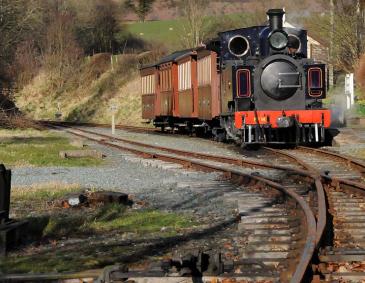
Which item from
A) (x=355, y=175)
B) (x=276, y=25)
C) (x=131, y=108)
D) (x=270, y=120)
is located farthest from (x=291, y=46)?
(x=131, y=108)

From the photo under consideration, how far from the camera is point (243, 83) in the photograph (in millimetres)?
18438

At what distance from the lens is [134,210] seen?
9438 mm

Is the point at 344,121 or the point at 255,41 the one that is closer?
the point at 255,41

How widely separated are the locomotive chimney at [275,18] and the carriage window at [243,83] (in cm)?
154

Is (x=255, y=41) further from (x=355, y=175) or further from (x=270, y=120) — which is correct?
(x=355, y=175)

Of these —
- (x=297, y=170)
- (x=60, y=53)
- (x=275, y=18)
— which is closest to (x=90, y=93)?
(x=60, y=53)

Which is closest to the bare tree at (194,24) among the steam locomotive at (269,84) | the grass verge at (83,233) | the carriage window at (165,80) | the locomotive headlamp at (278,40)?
the carriage window at (165,80)

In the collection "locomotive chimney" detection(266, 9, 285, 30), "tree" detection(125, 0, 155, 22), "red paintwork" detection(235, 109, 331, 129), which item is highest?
"tree" detection(125, 0, 155, 22)

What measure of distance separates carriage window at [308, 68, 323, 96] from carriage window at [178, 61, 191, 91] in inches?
282

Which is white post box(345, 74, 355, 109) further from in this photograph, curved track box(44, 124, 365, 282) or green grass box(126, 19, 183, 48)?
green grass box(126, 19, 183, 48)

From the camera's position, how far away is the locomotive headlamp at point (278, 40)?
61.2ft

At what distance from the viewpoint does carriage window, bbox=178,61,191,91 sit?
2564 centimetres

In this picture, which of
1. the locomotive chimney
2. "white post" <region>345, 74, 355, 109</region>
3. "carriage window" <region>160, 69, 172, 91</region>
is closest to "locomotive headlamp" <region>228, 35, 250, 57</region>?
the locomotive chimney

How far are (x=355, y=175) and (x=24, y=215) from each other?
21.0 feet
